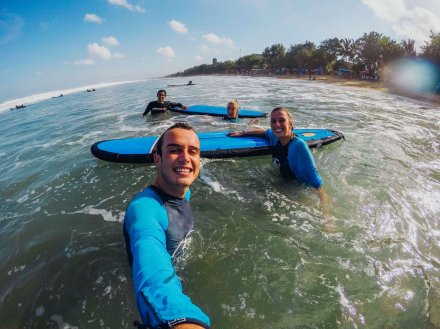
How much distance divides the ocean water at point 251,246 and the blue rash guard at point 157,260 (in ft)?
3.95

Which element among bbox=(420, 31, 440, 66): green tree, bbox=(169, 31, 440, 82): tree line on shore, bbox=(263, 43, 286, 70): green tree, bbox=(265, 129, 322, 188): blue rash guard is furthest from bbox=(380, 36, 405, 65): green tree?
bbox=(265, 129, 322, 188): blue rash guard

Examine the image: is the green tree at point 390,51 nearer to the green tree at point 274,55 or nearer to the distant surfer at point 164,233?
the green tree at point 274,55

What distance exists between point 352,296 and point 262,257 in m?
1.28

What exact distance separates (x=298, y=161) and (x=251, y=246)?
1.95 meters

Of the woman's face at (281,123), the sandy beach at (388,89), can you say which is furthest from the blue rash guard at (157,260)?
the sandy beach at (388,89)

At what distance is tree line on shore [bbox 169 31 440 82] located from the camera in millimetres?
43250

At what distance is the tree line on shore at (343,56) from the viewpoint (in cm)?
4325

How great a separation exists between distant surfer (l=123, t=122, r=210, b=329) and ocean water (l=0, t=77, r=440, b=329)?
1.17 m

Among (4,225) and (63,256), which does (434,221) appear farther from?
(4,225)

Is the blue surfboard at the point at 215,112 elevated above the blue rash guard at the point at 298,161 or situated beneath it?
elevated above

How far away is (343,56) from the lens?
63.3m

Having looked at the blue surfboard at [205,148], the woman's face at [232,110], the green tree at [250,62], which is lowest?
the blue surfboard at [205,148]

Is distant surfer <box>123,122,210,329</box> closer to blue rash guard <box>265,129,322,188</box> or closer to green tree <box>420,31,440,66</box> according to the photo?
blue rash guard <box>265,129,322,188</box>

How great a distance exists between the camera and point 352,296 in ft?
10.8
